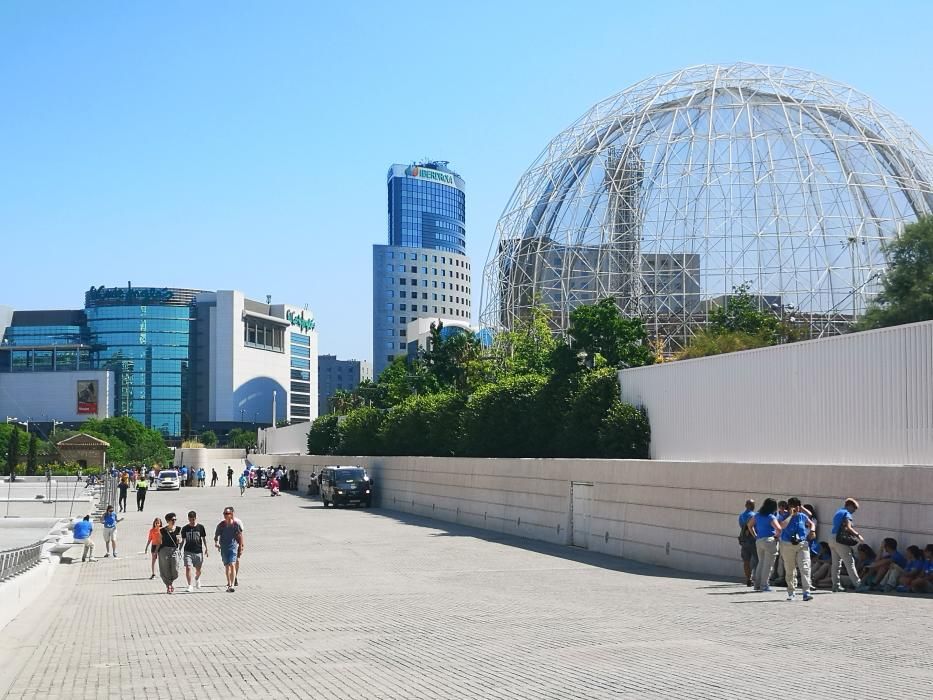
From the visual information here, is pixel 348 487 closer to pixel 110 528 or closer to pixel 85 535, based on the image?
pixel 110 528

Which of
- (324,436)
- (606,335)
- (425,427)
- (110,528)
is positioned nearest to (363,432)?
(425,427)

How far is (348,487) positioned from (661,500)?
91.4 feet

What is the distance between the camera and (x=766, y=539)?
704 inches

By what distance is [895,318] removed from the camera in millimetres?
33844

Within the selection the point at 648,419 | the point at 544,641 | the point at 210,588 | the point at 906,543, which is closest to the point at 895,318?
the point at 648,419

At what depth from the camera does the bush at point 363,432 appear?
61422 millimetres

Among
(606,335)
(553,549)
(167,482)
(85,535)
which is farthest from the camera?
(167,482)

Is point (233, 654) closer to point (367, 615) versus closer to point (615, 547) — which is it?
point (367, 615)

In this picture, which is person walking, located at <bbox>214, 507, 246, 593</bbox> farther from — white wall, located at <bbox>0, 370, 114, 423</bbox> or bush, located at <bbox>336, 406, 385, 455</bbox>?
white wall, located at <bbox>0, 370, 114, 423</bbox>

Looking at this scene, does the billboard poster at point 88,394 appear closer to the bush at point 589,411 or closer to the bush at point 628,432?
the bush at point 589,411

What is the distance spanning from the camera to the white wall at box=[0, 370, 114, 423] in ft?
576

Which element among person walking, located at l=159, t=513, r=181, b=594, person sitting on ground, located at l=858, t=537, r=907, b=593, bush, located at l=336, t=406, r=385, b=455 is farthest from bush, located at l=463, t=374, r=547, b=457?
person sitting on ground, located at l=858, t=537, r=907, b=593

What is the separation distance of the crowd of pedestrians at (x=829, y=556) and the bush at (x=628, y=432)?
34.8 feet

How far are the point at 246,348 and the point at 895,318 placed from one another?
165632 millimetres
